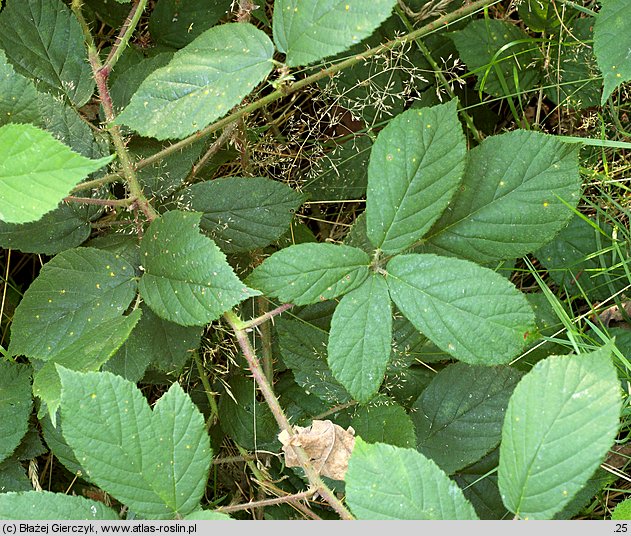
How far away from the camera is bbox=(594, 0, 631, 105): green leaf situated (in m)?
1.40

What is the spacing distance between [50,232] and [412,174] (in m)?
0.82

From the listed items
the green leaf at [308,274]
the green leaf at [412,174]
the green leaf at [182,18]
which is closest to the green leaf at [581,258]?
the green leaf at [412,174]

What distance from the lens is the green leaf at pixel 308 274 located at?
134 cm

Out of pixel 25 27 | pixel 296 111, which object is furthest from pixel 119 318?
pixel 296 111

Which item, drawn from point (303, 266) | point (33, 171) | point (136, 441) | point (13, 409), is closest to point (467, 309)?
point (303, 266)

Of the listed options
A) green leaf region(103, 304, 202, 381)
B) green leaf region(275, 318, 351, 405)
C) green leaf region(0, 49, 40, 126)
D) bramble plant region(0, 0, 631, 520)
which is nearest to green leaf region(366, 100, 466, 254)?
bramble plant region(0, 0, 631, 520)

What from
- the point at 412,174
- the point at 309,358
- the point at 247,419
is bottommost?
the point at 247,419

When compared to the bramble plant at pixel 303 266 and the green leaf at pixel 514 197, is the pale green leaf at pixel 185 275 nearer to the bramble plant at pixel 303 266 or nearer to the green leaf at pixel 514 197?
the bramble plant at pixel 303 266

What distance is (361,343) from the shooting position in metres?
1.33

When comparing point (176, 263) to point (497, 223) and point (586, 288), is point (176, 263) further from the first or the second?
point (586, 288)

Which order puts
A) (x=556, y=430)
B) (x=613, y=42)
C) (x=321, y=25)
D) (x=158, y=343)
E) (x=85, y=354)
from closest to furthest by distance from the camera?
1. (x=556, y=430)
2. (x=321, y=25)
3. (x=85, y=354)
4. (x=613, y=42)
5. (x=158, y=343)

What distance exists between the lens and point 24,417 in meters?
1.64

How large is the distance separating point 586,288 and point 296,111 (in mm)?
967

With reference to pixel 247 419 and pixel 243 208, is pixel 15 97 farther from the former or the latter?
pixel 247 419
